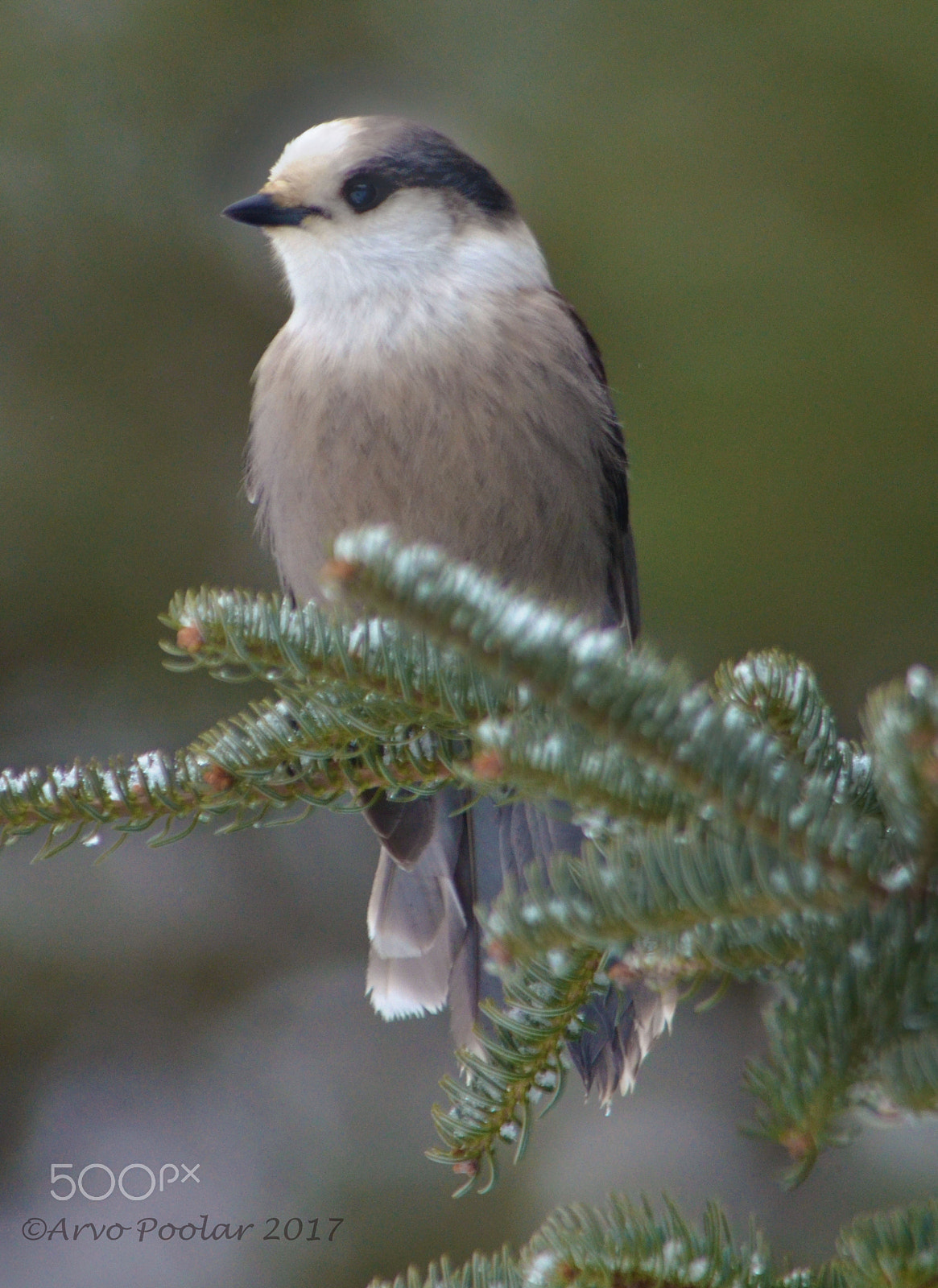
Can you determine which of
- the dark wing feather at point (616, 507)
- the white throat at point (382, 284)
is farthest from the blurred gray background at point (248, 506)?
the white throat at point (382, 284)

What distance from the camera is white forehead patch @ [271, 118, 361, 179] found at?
1911 millimetres

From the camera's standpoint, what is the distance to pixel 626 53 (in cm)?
223

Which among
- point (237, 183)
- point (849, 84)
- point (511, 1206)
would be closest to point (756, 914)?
point (511, 1206)

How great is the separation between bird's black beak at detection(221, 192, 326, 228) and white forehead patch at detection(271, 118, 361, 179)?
8 centimetres

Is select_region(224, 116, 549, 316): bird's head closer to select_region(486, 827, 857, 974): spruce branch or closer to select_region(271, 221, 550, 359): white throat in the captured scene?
select_region(271, 221, 550, 359): white throat

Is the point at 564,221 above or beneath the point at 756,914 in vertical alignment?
above

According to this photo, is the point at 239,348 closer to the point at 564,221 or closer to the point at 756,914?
the point at 564,221

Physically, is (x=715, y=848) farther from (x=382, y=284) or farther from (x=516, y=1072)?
(x=382, y=284)

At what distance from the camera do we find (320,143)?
1920mm

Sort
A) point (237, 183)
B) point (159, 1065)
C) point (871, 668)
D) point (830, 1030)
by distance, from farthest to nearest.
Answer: point (237, 183) → point (159, 1065) → point (871, 668) → point (830, 1030)

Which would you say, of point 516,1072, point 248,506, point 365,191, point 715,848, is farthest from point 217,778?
point 248,506

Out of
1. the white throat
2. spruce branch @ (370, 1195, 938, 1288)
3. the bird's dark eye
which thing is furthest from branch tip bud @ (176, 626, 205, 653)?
the bird's dark eye

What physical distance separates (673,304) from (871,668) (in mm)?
669

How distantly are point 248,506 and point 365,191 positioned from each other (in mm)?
673
